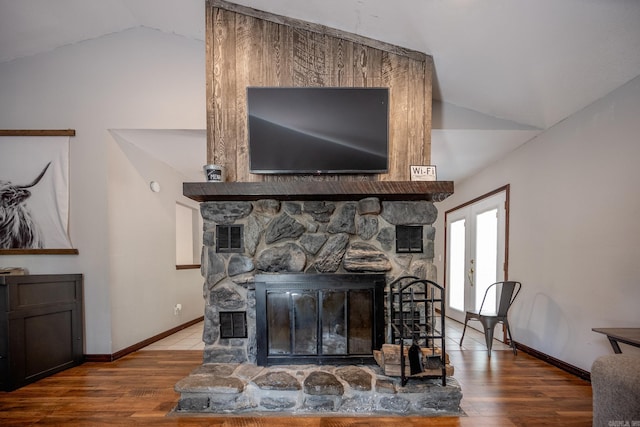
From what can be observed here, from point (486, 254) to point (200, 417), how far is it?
3.80 meters

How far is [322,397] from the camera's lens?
1.87 meters

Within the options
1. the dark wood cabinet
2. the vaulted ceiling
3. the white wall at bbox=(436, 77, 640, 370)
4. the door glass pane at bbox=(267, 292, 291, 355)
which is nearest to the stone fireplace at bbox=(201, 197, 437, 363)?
the door glass pane at bbox=(267, 292, 291, 355)

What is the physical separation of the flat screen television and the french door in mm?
2206

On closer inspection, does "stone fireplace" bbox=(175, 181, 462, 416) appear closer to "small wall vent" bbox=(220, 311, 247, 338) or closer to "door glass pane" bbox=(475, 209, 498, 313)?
"small wall vent" bbox=(220, 311, 247, 338)

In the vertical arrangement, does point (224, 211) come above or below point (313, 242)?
above

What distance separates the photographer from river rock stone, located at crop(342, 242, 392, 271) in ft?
7.20

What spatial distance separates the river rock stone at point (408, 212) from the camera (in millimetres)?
2227

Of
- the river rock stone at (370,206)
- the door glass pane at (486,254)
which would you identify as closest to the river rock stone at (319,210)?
the river rock stone at (370,206)

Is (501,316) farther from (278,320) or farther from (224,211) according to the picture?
(224,211)

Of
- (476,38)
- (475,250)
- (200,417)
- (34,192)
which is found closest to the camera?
(200,417)

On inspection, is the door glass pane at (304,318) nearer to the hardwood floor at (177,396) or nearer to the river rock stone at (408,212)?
the hardwood floor at (177,396)

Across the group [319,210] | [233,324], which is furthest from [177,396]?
[319,210]

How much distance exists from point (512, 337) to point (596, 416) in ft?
8.03

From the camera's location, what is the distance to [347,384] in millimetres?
1905
